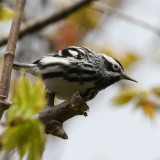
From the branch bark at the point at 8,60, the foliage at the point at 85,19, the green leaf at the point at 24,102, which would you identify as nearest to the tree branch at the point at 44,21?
the branch bark at the point at 8,60

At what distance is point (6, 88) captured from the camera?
155 centimetres

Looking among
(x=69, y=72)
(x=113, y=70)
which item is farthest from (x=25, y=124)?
(x=113, y=70)

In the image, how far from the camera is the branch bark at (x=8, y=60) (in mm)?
1544

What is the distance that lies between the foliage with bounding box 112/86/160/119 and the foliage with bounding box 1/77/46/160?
1.71m

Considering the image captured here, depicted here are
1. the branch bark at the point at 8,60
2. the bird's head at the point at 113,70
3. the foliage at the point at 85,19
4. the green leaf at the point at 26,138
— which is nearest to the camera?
the green leaf at the point at 26,138

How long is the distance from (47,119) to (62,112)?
0.11m

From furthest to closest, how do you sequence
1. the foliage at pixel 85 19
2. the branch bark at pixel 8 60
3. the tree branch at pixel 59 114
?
1. the foliage at pixel 85 19
2. the tree branch at pixel 59 114
3. the branch bark at pixel 8 60

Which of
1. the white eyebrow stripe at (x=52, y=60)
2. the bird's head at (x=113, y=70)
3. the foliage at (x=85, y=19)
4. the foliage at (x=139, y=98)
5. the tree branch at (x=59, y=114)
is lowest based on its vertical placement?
the foliage at (x=85, y=19)

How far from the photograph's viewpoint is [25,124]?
122 centimetres

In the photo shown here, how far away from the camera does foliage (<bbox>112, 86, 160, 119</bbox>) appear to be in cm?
294

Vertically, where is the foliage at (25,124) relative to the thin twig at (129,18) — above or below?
above

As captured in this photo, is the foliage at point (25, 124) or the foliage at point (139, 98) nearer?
the foliage at point (25, 124)

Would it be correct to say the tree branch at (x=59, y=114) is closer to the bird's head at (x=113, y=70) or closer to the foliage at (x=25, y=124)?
the foliage at (x=25, y=124)

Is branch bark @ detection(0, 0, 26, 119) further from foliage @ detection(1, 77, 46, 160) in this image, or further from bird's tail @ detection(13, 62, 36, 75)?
bird's tail @ detection(13, 62, 36, 75)
